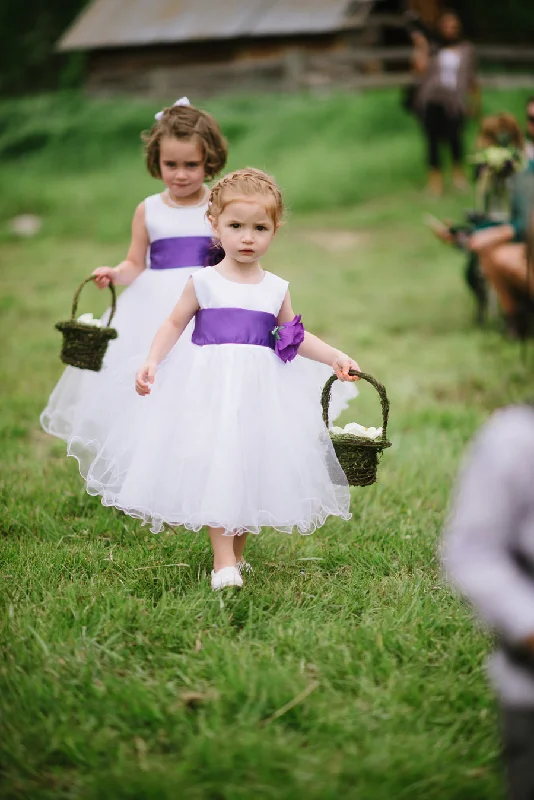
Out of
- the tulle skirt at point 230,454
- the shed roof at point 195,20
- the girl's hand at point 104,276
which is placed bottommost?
the tulle skirt at point 230,454

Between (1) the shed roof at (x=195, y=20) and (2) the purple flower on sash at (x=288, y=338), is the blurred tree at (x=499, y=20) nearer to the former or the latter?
(1) the shed roof at (x=195, y=20)

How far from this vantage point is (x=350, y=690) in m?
2.70

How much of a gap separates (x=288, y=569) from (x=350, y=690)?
2.94 feet

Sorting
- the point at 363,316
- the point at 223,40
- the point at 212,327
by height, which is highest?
the point at 223,40

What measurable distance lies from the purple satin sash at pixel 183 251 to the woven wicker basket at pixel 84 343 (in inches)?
15.3

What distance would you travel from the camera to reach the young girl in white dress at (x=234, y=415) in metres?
3.13

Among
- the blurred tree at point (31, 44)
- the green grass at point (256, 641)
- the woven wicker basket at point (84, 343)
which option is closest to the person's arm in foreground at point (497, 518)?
the green grass at point (256, 641)

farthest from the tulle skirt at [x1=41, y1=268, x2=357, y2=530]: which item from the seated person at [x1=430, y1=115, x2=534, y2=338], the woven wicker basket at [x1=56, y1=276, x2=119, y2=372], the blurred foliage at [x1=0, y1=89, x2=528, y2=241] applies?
the blurred foliage at [x1=0, y1=89, x2=528, y2=241]

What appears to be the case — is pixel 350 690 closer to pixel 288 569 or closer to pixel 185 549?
pixel 288 569

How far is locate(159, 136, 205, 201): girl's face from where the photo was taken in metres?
3.92

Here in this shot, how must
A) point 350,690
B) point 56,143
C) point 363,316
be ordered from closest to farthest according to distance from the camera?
1. point 350,690
2. point 363,316
3. point 56,143

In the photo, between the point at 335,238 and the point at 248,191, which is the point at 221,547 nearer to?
the point at 248,191

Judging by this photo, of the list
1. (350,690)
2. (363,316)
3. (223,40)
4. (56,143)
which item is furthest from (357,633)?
(223,40)

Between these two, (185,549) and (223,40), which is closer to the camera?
(185,549)
